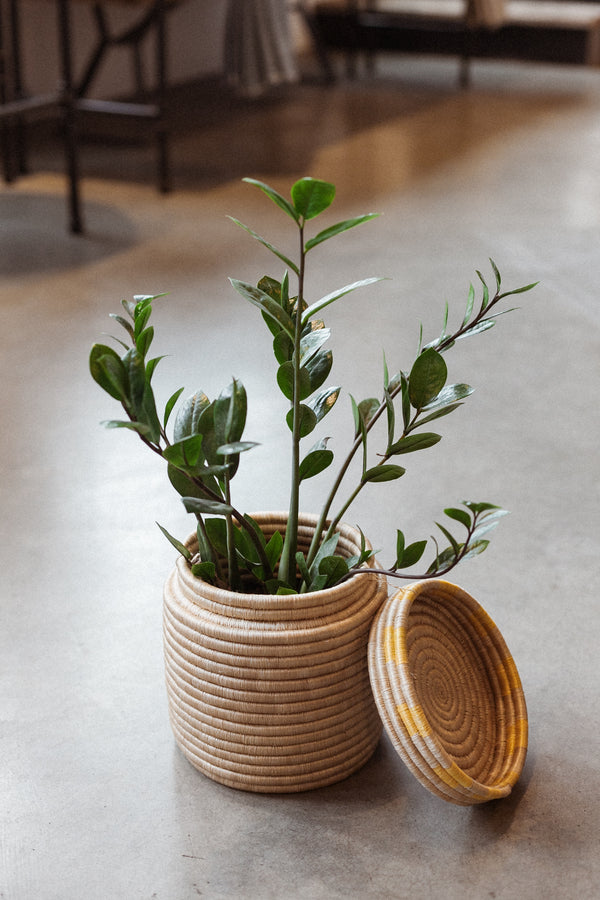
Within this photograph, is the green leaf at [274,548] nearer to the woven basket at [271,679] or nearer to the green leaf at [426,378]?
the woven basket at [271,679]

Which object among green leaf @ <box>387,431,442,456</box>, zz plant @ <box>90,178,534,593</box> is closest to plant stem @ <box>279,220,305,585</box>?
zz plant @ <box>90,178,534,593</box>

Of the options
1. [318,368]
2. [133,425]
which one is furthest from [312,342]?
[133,425]

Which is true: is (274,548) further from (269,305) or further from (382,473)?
(269,305)

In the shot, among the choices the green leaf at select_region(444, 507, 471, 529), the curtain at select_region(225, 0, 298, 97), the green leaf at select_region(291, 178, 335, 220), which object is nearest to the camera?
the green leaf at select_region(291, 178, 335, 220)

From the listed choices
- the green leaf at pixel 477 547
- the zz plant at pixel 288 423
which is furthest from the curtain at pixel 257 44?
the green leaf at pixel 477 547

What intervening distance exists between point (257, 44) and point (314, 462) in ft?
12.1

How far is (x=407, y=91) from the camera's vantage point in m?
5.75

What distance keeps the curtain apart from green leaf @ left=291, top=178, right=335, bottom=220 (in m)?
3.74

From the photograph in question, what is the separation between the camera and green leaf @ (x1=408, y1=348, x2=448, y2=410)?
1201 mm

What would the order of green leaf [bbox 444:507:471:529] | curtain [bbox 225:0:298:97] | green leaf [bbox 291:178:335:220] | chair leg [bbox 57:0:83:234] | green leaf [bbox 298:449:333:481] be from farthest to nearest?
curtain [bbox 225:0:298:97] < chair leg [bbox 57:0:83:234] < green leaf [bbox 298:449:333:481] < green leaf [bbox 444:507:471:529] < green leaf [bbox 291:178:335:220]

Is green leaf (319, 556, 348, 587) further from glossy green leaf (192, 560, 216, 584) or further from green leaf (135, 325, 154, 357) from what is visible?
green leaf (135, 325, 154, 357)

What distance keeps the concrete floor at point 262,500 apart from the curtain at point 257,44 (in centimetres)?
47

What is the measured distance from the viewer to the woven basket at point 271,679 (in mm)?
1172

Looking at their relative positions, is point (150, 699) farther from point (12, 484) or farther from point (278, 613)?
point (12, 484)
